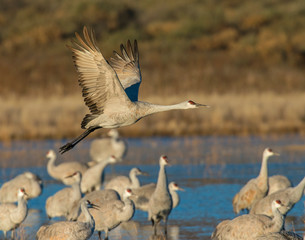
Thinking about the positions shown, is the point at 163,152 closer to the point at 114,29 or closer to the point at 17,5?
the point at 114,29

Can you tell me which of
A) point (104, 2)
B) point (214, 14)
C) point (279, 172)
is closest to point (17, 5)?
point (104, 2)

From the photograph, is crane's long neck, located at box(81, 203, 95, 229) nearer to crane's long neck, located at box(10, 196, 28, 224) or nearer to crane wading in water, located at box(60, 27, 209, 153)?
crane's long neck, located at box(10, 196, 28, 224)

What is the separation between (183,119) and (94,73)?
13.4 metres

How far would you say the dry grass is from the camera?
66.1ft

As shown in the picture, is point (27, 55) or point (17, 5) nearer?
point (27, 55)

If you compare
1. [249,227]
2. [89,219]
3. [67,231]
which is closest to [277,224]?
[249,227]

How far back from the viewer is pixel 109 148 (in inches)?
624

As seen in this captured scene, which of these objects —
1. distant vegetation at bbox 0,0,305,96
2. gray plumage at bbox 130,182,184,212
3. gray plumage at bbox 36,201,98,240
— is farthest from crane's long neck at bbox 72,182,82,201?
distant vegetation at bbox 0,0,305,96

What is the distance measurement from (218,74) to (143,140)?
10.6m

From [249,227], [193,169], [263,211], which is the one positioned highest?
[249,227]

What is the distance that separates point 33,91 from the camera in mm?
28547

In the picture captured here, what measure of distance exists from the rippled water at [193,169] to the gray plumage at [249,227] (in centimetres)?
97

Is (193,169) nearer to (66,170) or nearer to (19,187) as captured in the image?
(66,170)

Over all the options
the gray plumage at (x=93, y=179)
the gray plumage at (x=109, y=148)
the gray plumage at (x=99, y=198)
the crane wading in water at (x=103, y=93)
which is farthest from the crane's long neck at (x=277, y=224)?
the gray plumage at (x=109, y=148)
